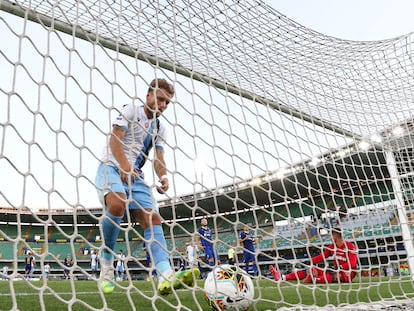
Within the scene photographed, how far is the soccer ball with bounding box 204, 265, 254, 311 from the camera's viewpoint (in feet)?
7.11

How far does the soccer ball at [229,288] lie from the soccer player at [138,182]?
17cm

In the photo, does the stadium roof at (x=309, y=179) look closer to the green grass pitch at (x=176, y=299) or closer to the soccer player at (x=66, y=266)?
the soccer player at (x=66, y=266)

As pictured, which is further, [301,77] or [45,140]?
[301,77]

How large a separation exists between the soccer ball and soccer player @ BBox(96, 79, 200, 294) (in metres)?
0.17

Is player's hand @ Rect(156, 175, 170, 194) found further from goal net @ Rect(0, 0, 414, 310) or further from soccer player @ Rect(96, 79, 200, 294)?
goal net @ Rect(0, 0, 414, 310)

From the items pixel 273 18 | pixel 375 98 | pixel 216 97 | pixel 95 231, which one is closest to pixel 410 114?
pixel 375 98

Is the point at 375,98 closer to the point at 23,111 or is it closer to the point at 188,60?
the point at 188,60

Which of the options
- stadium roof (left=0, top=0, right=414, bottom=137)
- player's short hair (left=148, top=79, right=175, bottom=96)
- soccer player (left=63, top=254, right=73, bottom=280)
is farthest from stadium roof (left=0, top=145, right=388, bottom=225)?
player's short hair (left=148, top=79, right=175, bottom=96)

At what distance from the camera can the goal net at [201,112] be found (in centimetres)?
158

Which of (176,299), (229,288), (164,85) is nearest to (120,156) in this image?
(164,85)

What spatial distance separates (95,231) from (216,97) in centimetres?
2697

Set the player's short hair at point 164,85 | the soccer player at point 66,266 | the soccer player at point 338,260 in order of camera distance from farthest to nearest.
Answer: the soccer player at point 338,260 → the player's short hair at point 164,85 → the soccer player at point 66,266

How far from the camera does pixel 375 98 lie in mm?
4227

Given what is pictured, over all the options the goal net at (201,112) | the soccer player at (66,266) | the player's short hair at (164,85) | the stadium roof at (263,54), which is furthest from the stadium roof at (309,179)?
the player's short hair at (164,85)
